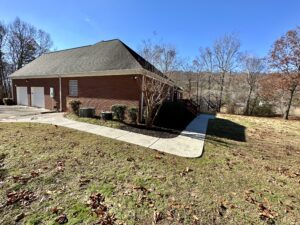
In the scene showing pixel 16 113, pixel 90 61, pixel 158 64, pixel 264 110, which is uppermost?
pixel 90 61

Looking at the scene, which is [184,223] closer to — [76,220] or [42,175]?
[76,220]

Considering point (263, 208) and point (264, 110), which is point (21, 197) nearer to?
point (263, 208)

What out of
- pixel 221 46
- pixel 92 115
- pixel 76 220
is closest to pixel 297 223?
pixel 76 220

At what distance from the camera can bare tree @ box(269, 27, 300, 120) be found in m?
16.7

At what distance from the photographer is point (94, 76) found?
36.2 feet

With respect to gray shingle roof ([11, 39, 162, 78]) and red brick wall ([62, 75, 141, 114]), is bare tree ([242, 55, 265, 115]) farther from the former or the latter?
red brick wall ([62, 75, 141, 114])

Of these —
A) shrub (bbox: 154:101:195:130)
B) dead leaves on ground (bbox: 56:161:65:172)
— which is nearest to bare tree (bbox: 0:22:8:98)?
shrub (bbox: 154:101:195:130)

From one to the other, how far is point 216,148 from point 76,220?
194 inches

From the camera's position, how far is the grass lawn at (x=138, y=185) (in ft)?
7.82

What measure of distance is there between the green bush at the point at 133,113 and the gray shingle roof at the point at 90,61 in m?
2.38

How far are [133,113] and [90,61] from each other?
6469 millimetres

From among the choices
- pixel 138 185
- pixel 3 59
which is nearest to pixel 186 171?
pixel 138 185

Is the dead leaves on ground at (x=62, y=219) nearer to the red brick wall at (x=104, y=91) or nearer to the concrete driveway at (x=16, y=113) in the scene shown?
the red brick wall at (x=104, y=91)

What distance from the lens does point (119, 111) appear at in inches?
358
